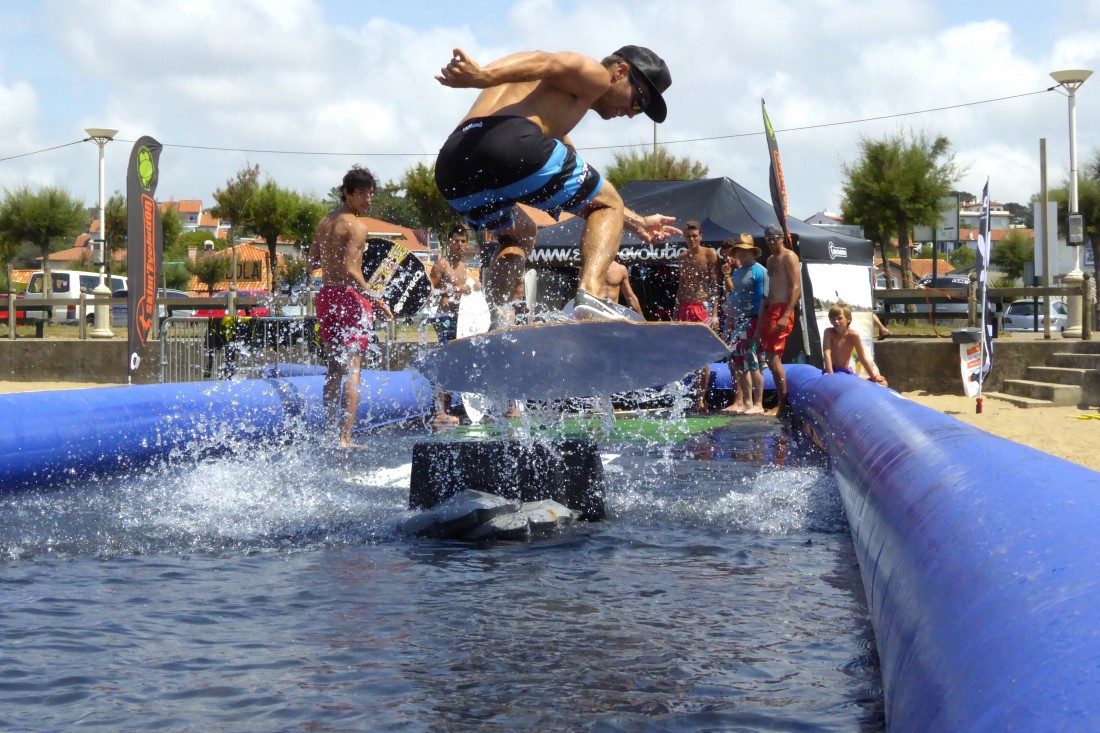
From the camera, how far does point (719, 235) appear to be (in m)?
12.8

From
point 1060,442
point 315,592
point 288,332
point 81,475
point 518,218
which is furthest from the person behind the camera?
point 288,332

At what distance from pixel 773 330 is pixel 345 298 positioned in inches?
161

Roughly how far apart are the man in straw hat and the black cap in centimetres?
517

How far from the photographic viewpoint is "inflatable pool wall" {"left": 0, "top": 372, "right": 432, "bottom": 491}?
17.2 ft

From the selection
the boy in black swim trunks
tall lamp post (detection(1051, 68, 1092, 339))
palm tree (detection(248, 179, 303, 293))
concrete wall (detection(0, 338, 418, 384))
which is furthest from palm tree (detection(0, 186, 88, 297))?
the boy in black swim trunks

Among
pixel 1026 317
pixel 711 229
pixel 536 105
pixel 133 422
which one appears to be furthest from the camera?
pixel 1026 317

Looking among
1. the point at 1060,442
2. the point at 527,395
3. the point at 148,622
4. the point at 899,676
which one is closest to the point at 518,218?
the point at 527,395

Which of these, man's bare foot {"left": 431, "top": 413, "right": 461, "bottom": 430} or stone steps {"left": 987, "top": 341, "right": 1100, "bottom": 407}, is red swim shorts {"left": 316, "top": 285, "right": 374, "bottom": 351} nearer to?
man's bare foot {"left": 431, "top": 413, "right": 461, "bottom": 430}

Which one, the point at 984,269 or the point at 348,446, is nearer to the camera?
the point at 348,446

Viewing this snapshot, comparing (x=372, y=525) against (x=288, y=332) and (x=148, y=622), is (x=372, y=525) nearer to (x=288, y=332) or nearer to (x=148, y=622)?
(x=148, y=622)

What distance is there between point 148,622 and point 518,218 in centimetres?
263

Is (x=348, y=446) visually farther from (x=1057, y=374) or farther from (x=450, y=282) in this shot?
(x=1057, y=374)

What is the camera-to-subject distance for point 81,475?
18.5 feet

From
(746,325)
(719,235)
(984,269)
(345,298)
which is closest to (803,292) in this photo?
(719,235)
